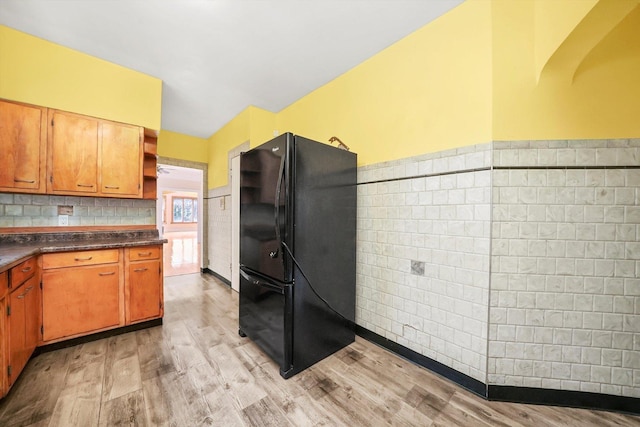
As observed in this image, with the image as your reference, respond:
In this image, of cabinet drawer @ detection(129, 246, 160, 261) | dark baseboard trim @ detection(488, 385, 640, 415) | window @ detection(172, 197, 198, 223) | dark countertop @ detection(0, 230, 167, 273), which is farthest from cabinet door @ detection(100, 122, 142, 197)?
window @ detection(172, 197, 198, 223)

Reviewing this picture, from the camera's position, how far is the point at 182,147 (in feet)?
15.2

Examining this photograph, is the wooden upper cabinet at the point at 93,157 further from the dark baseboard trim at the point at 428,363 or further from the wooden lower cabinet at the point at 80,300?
the dark baseboard trim at the point at 428,363

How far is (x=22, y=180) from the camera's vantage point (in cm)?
209

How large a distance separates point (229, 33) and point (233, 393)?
2.93 m

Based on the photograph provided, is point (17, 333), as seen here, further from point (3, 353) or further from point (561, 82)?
point (561, 82)

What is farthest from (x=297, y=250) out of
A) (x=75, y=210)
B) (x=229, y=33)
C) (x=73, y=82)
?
(x=73, y=82)

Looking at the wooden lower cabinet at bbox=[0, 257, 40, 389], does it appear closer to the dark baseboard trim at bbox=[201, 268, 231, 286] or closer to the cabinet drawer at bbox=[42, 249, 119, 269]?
the cabinet drawer at bbox=[42, 249, 119, 269]

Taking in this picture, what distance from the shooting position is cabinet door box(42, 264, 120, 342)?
1.98 metres

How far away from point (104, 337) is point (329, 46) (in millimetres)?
3605

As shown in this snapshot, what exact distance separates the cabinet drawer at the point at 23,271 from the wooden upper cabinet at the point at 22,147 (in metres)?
0.77

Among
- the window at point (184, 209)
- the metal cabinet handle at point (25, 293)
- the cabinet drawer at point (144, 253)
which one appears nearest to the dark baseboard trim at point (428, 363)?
the cabinet drawer at point (144, 253)

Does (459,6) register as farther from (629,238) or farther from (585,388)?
(585,388)

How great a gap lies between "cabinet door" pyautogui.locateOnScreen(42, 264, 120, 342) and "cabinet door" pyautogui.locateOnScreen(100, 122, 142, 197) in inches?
34.6

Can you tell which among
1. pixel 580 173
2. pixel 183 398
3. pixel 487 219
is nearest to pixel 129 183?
pixel 183 398
